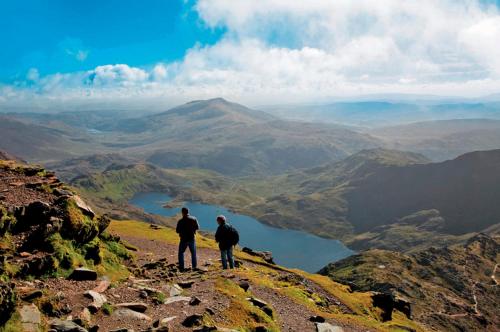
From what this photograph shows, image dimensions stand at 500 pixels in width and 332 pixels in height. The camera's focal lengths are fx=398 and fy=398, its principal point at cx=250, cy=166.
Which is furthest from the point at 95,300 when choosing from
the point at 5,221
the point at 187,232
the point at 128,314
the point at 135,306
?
the point at 187,232

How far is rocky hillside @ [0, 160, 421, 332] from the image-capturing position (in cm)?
1877

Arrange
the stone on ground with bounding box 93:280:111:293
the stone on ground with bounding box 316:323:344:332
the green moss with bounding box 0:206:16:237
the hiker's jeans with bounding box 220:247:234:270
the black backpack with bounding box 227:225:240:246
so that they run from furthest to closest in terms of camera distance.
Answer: the hiker's jeans with bounding box 220:247:234:270 < the black backpack with bounding box 227:225:240:246 < the stone on ground with bounding box 316:323:344:332 < the green moss with bounding box 0:206:16:237 < the stone on ground with bounding box 93:280:111:293

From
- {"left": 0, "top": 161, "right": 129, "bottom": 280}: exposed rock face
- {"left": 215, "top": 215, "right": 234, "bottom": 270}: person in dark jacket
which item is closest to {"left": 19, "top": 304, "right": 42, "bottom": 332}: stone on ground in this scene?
{"left": 0, "top": 161, "right": 129, "bottom": 280}: exposed rock face

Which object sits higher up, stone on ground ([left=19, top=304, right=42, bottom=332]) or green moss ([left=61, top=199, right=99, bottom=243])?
green moss ([left=61, top=199, right=99, bottom=243])

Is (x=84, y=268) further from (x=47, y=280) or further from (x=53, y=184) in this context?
(x=53, y=184)

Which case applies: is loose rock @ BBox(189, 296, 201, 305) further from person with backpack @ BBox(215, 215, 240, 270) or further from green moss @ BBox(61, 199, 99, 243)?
person with backpack @ BBox(215, 215, 240, 270)

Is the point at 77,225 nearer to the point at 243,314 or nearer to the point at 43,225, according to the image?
the point at 43,225

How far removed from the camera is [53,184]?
31.7 m

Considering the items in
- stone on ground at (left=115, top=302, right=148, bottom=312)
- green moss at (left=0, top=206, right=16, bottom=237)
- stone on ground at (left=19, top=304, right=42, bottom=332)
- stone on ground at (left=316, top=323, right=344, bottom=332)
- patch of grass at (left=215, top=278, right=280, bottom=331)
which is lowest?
stone on ground at (left=316, top=323, right=344, bottom=332)

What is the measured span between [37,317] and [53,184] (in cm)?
1667

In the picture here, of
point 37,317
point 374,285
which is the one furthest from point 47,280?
point 374,285

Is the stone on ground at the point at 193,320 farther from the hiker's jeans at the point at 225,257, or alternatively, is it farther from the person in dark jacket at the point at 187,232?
the hiker's jeans at the point at 225,257

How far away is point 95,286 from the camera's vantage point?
75.0 ft

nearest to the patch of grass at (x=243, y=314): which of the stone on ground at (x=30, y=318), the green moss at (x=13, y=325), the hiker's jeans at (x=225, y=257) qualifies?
the hiker's jeans at (x=225, y=257)
